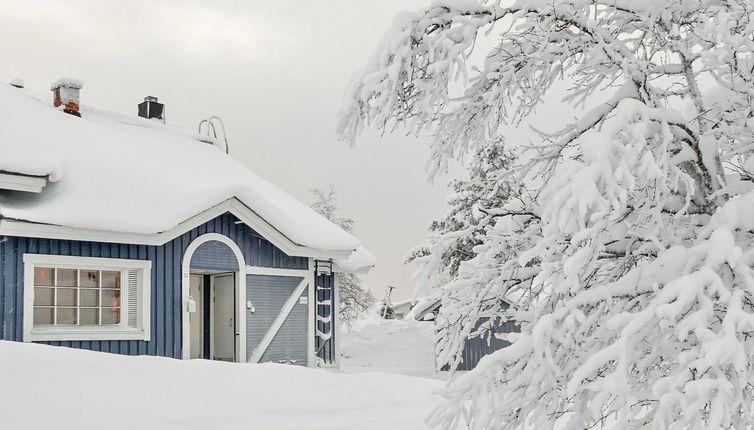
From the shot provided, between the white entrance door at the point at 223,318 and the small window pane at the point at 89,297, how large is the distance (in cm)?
280

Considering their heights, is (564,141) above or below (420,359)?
above

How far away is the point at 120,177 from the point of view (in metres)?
14.2

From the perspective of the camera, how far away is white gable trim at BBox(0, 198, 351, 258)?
11.9m

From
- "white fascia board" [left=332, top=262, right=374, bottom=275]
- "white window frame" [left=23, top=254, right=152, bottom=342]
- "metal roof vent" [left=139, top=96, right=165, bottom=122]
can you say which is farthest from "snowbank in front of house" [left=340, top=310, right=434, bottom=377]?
"white window frame" [left=23, top=254, right=152, bottom=342]

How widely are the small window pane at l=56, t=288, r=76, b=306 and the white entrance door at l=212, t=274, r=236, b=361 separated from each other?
10.5ft

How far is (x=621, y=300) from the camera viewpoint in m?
4.52

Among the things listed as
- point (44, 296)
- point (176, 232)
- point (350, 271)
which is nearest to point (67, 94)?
A: point (176, 232)

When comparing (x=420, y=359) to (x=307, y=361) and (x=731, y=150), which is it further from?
(x=731, y=150)

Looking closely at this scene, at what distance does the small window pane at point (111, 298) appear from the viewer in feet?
43.8

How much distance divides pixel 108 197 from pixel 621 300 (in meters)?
10.9

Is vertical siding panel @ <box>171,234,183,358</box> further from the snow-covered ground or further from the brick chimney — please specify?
the brick chimney

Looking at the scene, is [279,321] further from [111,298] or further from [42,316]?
[42,316]

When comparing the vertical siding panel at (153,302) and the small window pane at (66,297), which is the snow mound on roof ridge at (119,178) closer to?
the vertical siding panel at (153,302)

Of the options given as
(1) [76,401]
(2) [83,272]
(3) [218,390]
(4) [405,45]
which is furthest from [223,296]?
(4) [405,45]
